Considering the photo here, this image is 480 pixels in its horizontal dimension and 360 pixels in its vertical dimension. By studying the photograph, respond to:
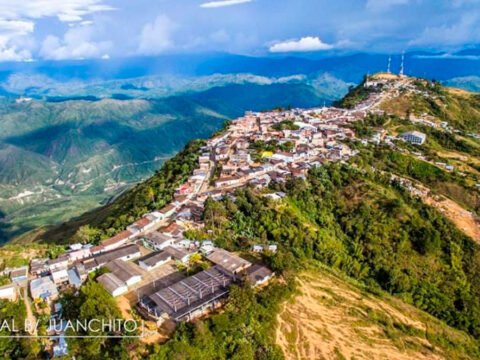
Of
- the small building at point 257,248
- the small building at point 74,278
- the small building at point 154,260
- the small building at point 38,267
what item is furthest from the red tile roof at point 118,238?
the small building at point 257,248

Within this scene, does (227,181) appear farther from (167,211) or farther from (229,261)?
(229,261)

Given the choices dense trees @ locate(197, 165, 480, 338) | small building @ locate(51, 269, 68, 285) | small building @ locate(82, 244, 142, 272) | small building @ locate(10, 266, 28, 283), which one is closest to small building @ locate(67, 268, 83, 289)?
small building @ locate(51, 269, 68, 285)

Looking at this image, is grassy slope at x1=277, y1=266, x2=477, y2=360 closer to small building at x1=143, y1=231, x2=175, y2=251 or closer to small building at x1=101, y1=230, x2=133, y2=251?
small building at x1=143, y1=231, x2=175, y2=251

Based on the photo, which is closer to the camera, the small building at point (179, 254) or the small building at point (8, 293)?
the small building at point (8, 293)

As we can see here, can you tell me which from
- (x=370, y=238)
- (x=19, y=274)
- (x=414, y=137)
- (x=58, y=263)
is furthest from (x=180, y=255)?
(x=414, y=137)

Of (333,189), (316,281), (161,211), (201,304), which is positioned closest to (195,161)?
(161,211)

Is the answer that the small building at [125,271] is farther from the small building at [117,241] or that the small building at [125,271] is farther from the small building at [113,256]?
the small building at [117,241]
